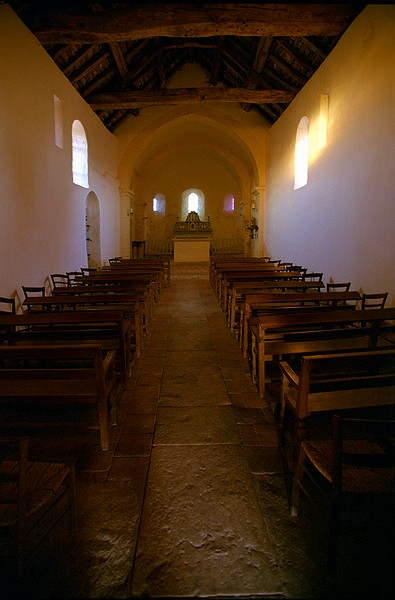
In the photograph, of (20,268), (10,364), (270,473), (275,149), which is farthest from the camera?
(275,149)

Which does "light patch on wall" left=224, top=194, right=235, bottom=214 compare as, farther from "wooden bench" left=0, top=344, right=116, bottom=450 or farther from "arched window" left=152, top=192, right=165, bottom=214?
"wooden bench" left=0, top=344, right=116, bottom=450

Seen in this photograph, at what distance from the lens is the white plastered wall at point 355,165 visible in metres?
5.51

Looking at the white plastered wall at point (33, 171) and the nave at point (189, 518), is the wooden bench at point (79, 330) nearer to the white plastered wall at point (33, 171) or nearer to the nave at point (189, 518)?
the nave at point (189, 518)

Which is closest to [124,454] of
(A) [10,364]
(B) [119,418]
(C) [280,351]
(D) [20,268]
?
(B) [119,418]

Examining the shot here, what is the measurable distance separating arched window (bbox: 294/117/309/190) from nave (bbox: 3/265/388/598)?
27.2 ft

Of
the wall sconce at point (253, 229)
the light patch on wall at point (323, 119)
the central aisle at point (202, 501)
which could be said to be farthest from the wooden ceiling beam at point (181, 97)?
the central aisle at point (202, 501)

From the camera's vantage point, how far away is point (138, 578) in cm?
163

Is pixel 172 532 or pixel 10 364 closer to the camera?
pixel 172 532

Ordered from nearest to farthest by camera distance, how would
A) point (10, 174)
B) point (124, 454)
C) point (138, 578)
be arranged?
point (138, 578) < point (124, 454) < point (10, 174)

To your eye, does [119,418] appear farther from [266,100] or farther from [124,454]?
[266,100]

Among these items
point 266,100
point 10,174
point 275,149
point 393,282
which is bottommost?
point 393,282

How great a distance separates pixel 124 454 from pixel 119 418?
0.57 meters

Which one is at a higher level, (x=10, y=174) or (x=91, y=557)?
(x=10, y=174)

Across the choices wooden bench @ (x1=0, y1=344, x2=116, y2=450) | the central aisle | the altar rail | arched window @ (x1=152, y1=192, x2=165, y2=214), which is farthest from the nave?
arched window @ (x1=152, y1=192, x2=165, y2=214)
